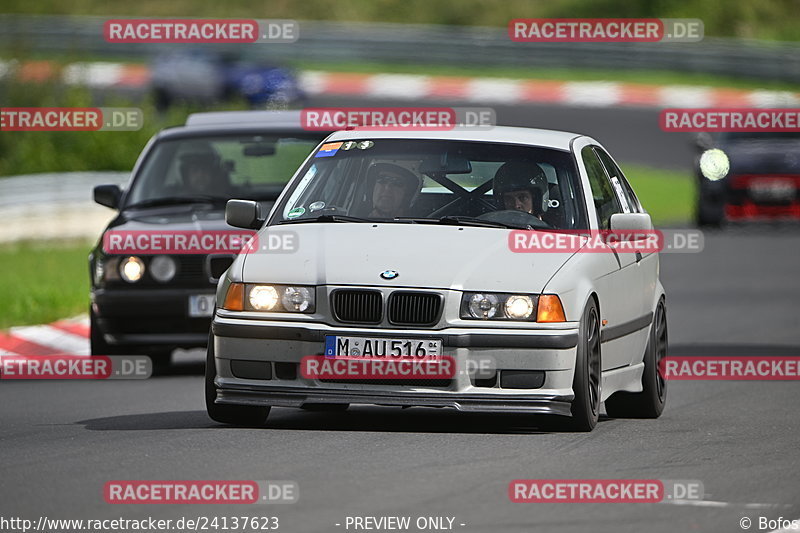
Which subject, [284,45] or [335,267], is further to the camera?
[284,45]

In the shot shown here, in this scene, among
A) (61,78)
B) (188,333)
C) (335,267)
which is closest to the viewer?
(335,267)

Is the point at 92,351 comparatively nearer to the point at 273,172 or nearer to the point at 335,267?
the point at 273,172

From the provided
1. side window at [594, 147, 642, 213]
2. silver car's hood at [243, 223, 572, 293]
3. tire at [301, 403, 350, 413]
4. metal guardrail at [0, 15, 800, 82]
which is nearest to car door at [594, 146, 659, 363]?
side window at [594, 147, 642, 213]

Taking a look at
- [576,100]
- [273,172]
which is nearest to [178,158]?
[273,172]

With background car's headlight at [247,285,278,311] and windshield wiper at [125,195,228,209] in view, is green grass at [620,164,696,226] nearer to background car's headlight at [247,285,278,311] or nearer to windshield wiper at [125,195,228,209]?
windshield wiper at [125,195,228,209]

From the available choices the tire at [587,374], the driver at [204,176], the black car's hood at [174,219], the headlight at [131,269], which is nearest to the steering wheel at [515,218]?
the tire at [587,374]

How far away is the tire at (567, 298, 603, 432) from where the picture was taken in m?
8.72

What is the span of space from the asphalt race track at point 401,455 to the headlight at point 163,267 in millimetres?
728

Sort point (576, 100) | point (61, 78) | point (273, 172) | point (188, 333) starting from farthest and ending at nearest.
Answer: point (576, 100), point (61, 78), point (273, 172), point (188, 333)

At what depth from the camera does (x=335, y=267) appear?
872cm

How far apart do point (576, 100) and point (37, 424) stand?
105 ft

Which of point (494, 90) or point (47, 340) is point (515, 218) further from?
point (494, 90)

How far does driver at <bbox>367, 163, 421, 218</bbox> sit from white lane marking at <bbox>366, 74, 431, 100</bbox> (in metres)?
31.4

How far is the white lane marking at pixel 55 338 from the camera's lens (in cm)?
1470
